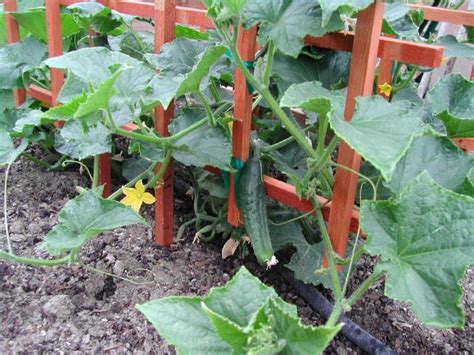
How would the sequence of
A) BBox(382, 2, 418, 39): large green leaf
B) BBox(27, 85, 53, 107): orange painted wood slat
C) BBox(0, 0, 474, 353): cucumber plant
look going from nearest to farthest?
1. BBox(0, 0, 474, 353): cucumber plant
2. BBox(382, 2, 418, 39): large green leaf
3. BBox(27, 85, 53, 107): orange painted wood slat

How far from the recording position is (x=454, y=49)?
159 cm

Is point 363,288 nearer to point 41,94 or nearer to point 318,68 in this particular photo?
point 318,68

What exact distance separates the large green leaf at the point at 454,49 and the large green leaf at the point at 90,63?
0.91 meters

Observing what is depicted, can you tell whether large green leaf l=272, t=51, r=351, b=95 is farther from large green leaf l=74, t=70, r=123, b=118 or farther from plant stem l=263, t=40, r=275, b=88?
large green leaf l=74, t=70, r=123, b=118

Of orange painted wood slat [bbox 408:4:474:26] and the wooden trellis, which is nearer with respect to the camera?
the wooden trellis

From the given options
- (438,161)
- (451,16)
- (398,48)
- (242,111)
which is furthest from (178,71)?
(451,16)

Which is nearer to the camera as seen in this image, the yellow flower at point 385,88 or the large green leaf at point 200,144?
the large green leaf at point 200,144

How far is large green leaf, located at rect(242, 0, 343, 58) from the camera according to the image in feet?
3.49

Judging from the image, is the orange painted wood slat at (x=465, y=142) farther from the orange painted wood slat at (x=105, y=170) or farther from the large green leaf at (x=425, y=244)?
the orange painted wood slat at (x=105, y=170)

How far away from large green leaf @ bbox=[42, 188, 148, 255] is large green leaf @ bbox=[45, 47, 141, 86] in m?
0.27

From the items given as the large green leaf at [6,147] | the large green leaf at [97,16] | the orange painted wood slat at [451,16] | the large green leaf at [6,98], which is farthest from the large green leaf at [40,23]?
the orange painted wood slat at [451,16]

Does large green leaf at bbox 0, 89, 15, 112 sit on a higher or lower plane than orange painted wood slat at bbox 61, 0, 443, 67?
lower

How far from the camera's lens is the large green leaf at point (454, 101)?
3.87 ft

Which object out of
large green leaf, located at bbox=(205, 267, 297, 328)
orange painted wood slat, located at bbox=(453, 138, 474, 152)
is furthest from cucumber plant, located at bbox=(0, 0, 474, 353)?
orange painted wood slat, located at bbox=(453, 138, 474, 152)
